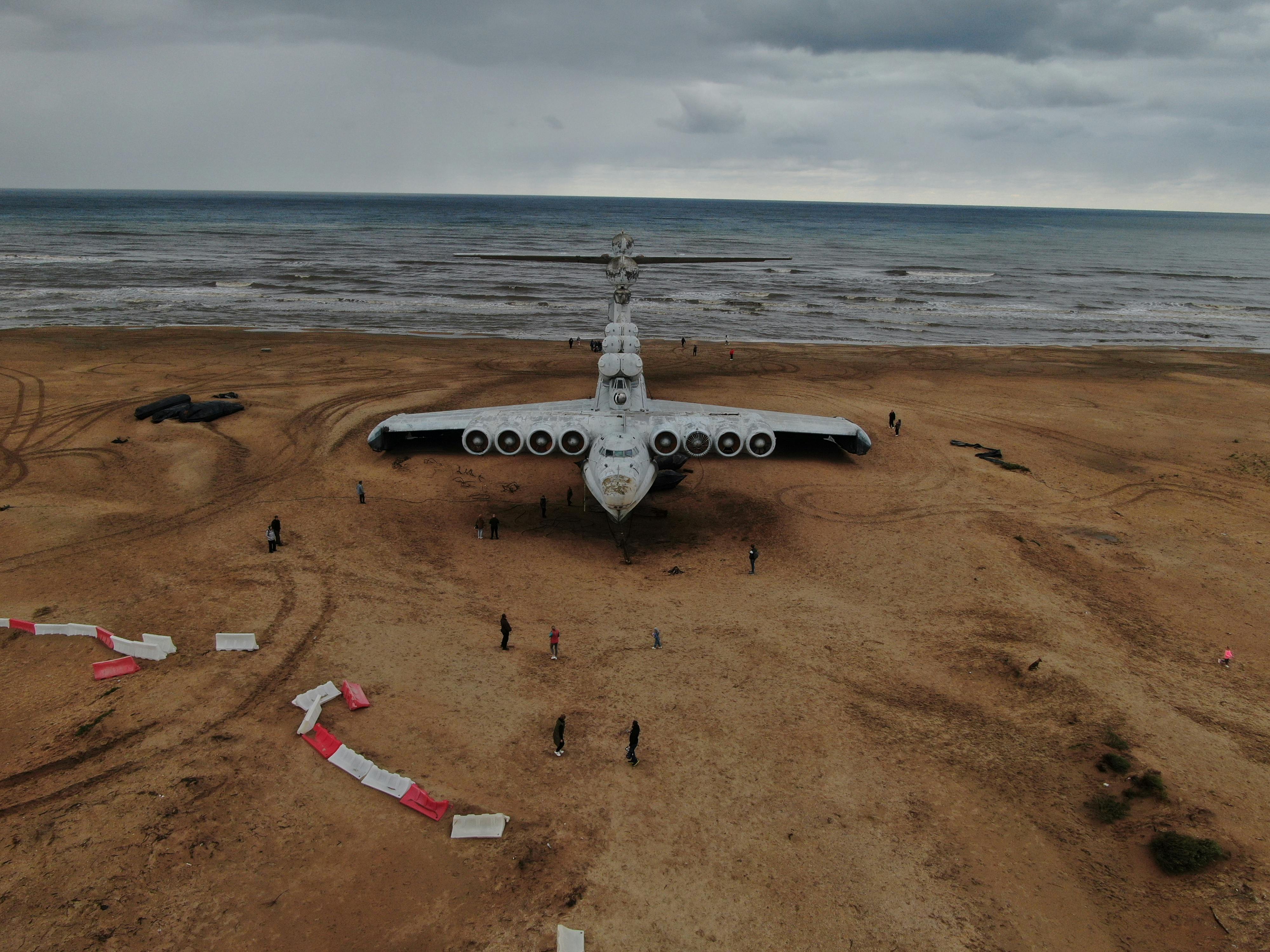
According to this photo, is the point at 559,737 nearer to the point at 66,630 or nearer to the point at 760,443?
the point at 66,630

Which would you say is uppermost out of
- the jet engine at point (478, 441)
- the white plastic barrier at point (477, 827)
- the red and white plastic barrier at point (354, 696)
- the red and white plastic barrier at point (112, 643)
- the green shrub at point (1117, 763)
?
the jet engine at point (478, 441)

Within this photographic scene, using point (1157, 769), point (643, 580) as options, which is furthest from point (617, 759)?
point (1157, 769)

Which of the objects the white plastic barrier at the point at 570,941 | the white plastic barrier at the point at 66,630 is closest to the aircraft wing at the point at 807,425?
the white plastic barrier at the point at 66,630

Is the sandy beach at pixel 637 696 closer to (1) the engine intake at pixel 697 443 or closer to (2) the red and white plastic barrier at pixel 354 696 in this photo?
(2) the red and white plastic barrier at pixel 354 696

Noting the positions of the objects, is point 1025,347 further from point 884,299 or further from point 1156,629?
point 1156,629

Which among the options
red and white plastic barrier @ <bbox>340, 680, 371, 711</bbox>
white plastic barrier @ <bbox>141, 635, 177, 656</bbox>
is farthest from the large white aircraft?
white plastic barrier @ <bbox>141, 635, 177, 656</bbox>
